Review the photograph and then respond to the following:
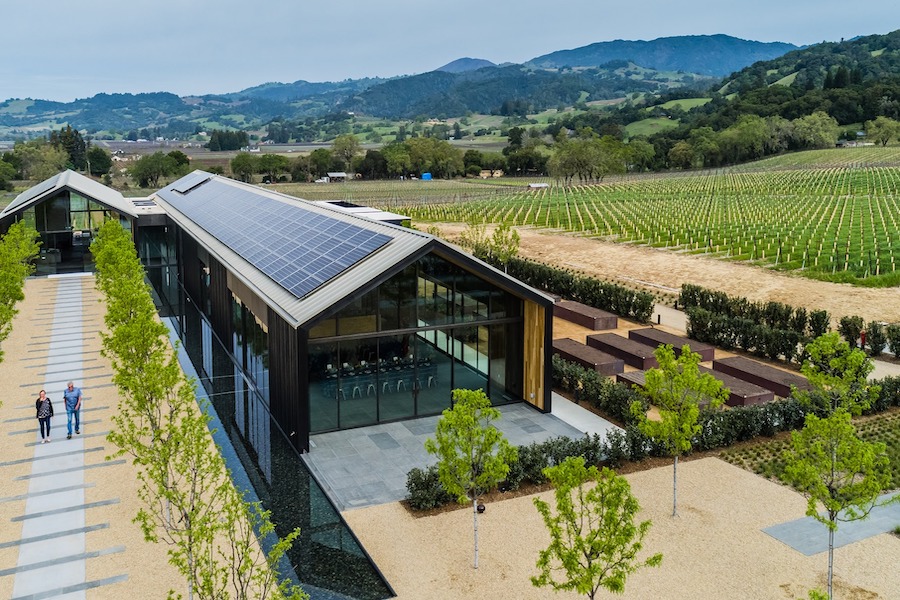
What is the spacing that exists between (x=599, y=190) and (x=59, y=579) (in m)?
92.0

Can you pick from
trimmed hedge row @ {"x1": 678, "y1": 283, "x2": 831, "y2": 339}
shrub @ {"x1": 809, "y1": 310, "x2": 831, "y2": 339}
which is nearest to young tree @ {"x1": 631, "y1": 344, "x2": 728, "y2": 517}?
trimmed hedge row @ {"x1": 678, "y1": 283, "x2": 831, "y2": 339}

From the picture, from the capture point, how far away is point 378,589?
11.6m

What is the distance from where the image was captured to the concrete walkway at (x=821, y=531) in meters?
13.1

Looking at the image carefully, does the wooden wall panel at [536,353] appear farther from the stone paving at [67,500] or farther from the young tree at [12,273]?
the young tree at [12,273]

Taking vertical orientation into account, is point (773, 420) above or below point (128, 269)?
below

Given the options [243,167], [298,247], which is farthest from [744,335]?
[243,167]

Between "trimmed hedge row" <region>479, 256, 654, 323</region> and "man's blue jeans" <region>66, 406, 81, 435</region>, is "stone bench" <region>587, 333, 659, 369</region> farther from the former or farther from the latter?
"man's blue jeans" <region>66, 406, 81, 435</region>

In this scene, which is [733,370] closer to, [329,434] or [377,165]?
[329,434]

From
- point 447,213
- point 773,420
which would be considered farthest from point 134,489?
point 447,213

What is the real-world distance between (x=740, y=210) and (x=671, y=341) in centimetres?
4678

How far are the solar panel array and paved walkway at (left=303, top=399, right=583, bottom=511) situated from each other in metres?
3.77

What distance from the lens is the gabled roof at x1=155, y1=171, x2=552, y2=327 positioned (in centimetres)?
1767

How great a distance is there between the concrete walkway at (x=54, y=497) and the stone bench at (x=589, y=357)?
45.0 ft

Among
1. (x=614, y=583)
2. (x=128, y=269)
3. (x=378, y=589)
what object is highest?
(x=128, y=269)
